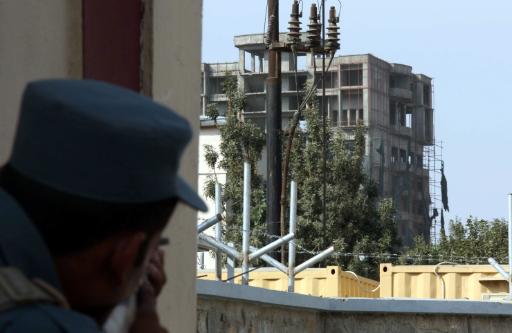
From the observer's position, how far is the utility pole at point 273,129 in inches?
963

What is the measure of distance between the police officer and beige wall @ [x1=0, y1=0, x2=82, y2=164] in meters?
1.77

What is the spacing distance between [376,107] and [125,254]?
83.8 metres

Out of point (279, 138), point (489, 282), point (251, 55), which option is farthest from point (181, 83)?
point (251, 55)

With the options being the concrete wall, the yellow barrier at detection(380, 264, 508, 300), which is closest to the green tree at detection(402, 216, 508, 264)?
the yellow barrier at detection(380, 264, 508, 300)

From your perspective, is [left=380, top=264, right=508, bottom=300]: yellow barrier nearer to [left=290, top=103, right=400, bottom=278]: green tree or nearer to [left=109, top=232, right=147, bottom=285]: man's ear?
[left=109, top=232, right=147, bottom=285]: man's ear

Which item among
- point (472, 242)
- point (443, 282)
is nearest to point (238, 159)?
point (472, 242)

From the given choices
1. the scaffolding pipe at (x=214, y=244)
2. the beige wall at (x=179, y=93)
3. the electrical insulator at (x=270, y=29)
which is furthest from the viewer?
the electrical insulator at (x=270, y=29)

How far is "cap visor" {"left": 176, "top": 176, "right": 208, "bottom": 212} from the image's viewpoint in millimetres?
1343

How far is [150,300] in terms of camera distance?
1470mm

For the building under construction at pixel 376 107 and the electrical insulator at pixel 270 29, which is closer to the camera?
the electrical insulator at pixel 270 29

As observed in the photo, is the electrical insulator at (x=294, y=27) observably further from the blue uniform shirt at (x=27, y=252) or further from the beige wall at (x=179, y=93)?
the blue uniform shirt at (x=27, y=252)

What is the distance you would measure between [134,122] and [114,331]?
25 cm

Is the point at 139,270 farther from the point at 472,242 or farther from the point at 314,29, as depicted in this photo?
the point at 472,242

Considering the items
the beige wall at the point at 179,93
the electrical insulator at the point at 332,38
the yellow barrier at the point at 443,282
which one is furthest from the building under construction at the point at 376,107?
the beige wall at the point at 179,93
